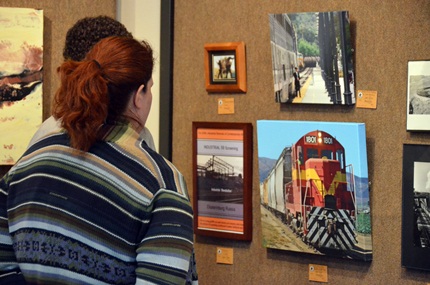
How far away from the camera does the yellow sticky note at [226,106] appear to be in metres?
2.44

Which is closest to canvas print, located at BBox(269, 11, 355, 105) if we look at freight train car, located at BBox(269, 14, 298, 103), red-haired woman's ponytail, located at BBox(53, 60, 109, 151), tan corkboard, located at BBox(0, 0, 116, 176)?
freight train car, located at BBox(269, 14, 298, 103)

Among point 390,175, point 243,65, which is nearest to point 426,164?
point 390,175

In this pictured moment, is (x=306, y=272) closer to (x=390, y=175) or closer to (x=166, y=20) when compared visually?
(x=390, y=175)

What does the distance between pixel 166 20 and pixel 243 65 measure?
1.20ft

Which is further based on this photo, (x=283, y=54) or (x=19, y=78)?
(x=19, y=78)

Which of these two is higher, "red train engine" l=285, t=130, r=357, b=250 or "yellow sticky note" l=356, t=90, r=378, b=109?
"yellow sticky note" l=356, t=90, r=378, b=109

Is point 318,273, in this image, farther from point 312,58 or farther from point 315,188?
point 312,58

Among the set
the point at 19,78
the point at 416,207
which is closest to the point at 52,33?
the point at 19,78

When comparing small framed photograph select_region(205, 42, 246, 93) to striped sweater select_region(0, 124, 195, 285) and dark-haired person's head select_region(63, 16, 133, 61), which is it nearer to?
dark-haired person's head select_region(63, 16, 133, 61)

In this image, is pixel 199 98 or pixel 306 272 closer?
pixel 306 272

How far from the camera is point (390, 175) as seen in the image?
2.13m

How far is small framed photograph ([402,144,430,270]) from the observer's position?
2.06 metres

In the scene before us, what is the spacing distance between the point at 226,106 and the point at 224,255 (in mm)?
525

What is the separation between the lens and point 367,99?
216cm
